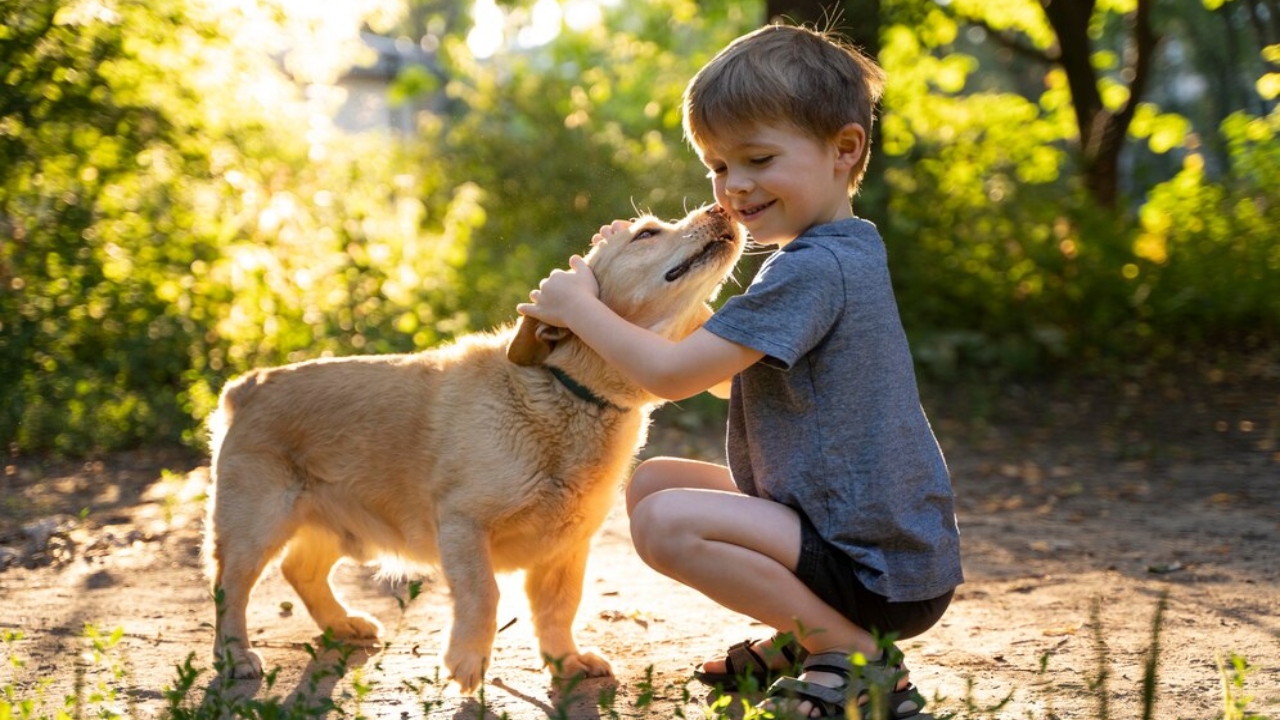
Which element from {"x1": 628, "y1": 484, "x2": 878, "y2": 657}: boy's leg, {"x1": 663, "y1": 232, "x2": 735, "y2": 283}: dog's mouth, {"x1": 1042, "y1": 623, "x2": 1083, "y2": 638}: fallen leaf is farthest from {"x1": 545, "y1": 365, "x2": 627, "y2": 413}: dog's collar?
{"x1": 1042, "y1": 623, "x2": 1083, "y2": 638}: fallen leaf

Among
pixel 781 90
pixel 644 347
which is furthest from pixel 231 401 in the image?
pixel 781 90

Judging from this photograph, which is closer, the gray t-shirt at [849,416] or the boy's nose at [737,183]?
the gray t-shirt at [849,416]

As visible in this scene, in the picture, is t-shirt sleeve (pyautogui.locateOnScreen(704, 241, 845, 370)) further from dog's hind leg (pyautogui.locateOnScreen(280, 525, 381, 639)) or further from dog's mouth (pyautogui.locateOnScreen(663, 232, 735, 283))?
dog's hind leg (pyautogui.locateOnScreen(280, 525, 381, 639))

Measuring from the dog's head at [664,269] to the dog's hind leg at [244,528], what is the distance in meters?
0.94

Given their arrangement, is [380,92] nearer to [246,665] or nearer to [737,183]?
[246,665]

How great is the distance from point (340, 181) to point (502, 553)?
6813mm

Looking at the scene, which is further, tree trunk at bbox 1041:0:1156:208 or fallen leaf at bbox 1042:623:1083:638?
tree trunk at bbox 1041:0:1156:208

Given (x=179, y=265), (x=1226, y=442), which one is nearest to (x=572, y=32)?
(x=179, y=265)

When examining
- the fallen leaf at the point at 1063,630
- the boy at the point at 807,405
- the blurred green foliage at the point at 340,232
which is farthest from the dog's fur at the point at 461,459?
the blurred green foliage at the point at 340,232

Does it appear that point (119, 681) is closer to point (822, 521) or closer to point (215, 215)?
point (822, 521)

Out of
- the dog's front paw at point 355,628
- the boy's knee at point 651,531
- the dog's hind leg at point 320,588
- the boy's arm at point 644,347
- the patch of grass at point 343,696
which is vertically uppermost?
the boy's arm at point 644,347

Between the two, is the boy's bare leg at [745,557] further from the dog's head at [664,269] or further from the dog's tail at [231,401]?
the dog's tail at [231,401]

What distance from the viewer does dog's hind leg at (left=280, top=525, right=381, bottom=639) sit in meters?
4.16

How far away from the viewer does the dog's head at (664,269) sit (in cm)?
345
